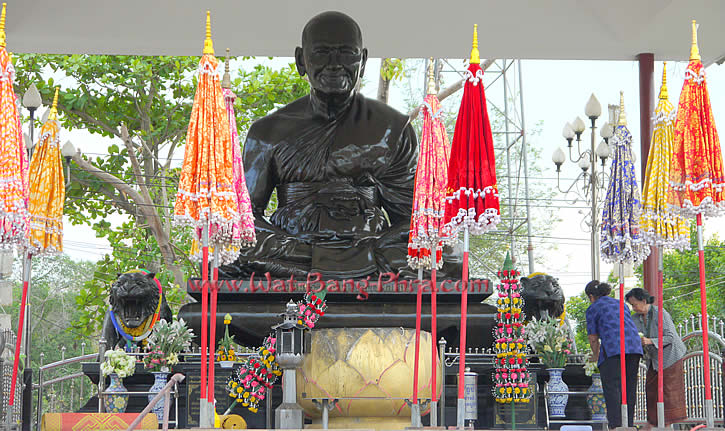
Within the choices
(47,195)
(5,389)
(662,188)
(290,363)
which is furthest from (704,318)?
(5,389)

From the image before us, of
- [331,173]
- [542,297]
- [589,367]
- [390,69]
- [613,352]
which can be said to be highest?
[390,69]

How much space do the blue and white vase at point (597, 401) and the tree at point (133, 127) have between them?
7766mm

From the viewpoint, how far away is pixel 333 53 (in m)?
7.55

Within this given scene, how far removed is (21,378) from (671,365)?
435cm

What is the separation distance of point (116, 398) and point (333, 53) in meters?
3.10

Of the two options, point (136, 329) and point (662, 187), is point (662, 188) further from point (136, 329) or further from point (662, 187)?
point (136, 329)

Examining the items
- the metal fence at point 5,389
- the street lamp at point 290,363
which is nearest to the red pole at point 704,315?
the street lamp at point 290,363

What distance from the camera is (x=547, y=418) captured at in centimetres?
627

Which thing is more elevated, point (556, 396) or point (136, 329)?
point (136, 329)

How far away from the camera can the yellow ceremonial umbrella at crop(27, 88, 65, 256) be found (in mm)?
5723

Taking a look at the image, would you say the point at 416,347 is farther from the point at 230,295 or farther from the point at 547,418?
the point at 230,295

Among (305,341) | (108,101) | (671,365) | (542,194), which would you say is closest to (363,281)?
(305,341)

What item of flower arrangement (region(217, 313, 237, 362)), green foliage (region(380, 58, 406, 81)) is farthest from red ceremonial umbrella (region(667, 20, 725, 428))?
green foliage (region(380, 58, 406, 81))

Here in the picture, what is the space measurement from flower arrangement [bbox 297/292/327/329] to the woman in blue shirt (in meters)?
1.76
